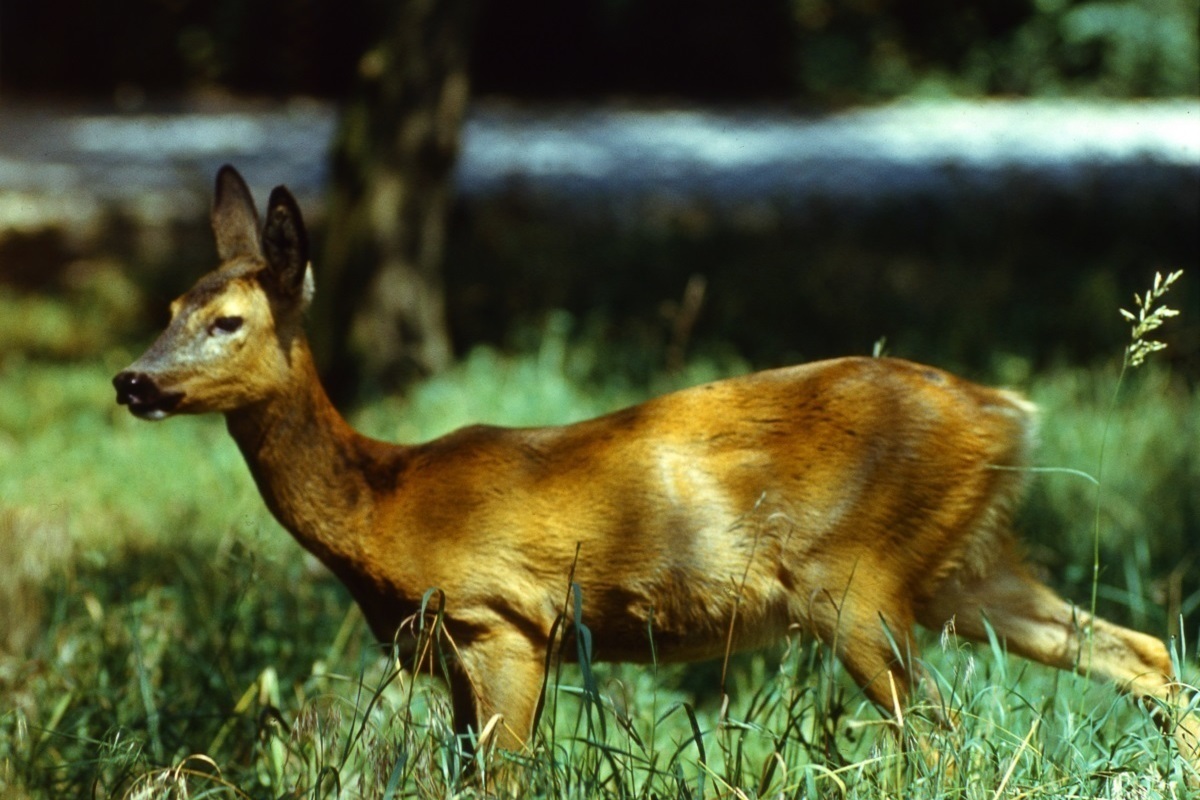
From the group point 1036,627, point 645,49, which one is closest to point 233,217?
point 1036,627

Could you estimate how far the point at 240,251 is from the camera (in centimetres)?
402

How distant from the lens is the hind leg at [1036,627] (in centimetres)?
397

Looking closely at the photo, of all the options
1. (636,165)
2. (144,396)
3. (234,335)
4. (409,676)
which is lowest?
(636,165)

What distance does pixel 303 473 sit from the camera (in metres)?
3.86

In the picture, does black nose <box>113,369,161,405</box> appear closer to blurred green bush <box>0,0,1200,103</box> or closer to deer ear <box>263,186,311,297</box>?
deer ear <box>263,186,311,297</box>

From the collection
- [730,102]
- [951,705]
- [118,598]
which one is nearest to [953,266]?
[118,598]

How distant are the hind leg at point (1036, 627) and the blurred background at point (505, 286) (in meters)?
0.29

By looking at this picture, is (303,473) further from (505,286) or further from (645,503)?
(505,286)

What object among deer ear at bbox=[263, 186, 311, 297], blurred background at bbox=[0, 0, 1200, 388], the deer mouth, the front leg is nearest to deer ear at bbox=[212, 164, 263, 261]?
deer ear at bbox=[263, 186, 311, 297]

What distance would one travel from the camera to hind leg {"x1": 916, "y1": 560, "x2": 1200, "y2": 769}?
3.97 metres

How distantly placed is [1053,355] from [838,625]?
171 inches

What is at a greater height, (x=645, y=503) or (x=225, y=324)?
(x=225, y=324)

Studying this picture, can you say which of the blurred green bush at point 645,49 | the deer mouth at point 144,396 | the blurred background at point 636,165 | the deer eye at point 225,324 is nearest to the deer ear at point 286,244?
the deer eye at point 225,324

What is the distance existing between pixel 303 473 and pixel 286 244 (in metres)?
0.52
